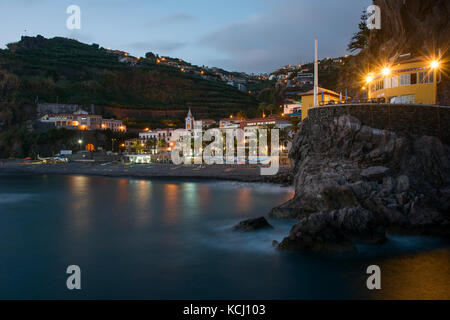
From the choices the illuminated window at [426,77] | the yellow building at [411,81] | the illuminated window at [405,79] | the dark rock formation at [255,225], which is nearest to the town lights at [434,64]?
the yellow building at [411,81]

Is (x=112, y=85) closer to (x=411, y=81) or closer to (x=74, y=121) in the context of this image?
(x=74, y=121)

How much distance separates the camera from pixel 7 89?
7712 centimetres

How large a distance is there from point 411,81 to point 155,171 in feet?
107

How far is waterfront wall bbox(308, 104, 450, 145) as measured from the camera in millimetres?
17078

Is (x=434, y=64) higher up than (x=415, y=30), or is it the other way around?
(x=415, y=30)

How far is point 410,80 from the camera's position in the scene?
21.2 metres

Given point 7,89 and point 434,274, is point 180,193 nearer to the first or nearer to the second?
point 434,274

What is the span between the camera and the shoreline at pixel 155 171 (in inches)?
1443

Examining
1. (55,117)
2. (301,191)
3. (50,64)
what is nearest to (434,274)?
(301,191)

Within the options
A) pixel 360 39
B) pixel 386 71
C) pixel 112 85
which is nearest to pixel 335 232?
pixel 386 71

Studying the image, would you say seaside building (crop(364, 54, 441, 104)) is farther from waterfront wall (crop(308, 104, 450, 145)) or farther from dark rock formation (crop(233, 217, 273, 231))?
dark rock formation (crop(233, 217, 273, 231))

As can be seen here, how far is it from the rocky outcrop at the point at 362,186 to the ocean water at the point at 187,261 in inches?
31.5

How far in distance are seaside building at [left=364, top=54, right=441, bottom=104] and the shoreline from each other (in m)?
12.8

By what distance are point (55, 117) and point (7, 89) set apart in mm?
17028
